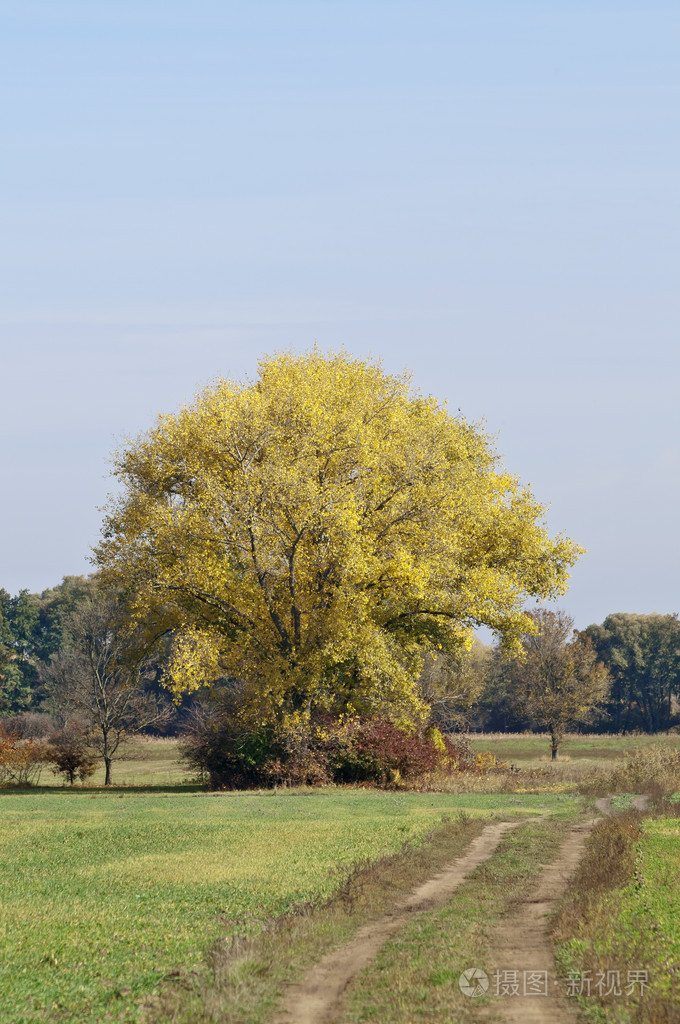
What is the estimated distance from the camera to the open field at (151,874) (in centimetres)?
1101

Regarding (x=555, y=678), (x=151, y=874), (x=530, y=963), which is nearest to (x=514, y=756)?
(x=555, y=678)

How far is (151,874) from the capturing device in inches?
688

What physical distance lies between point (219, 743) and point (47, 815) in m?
13.3

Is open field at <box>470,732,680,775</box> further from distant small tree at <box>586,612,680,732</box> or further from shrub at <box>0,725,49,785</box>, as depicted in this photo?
shrub at <box>0,725,49,785</box>

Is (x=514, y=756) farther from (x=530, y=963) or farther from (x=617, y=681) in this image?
(x=530, y=963)

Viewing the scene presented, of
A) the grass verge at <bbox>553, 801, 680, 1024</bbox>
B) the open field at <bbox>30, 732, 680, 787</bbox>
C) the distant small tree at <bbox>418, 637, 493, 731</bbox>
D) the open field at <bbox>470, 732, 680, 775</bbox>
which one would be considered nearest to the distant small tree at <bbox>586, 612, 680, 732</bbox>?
the open field at <bbox>470, 732, 680, 775</bbox>

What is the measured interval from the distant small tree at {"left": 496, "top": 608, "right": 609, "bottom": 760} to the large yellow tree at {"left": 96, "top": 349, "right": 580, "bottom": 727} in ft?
92.3

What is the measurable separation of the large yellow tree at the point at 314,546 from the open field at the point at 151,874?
6.65 metres

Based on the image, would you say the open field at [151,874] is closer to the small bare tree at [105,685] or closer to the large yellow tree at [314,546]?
the large yellow tree at [314,546]

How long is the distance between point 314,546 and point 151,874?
74.2 ft

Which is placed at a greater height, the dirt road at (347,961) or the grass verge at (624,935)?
the grass verge at (624,935)

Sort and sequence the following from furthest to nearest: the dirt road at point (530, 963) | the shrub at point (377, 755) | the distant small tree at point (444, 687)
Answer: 1. the distant small tree at point (444, 687)
2. the shrub at point (377, 755)
3. the dirt road at point (530, 963)

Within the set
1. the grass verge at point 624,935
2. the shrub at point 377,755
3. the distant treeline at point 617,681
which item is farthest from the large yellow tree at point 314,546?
the distant treeline at point 617,681

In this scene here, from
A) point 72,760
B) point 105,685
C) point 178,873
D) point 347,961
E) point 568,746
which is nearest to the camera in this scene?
point 347,961
